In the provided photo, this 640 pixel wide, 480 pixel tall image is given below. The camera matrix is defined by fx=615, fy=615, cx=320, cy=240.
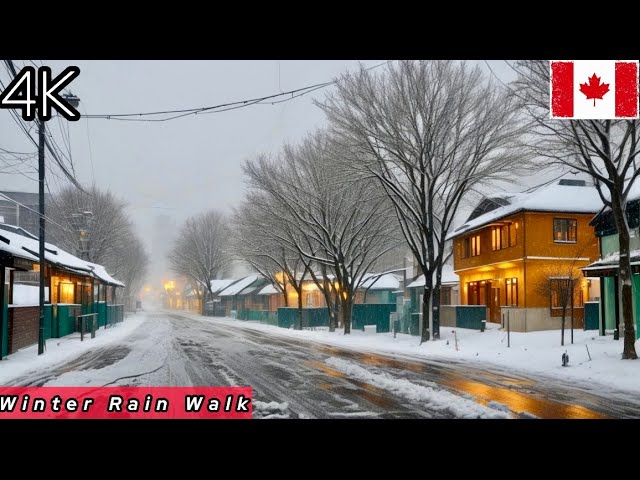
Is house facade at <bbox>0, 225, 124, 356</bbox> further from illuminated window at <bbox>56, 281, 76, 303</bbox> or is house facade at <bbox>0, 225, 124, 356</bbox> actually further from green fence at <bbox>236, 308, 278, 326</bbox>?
green fence at <bbox>236, 308, 278, 326</bbox>

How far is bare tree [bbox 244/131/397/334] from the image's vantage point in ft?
118

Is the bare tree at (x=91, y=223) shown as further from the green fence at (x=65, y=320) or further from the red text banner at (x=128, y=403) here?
the red text banner at (x=128, y=403)

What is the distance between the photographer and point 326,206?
119 ft

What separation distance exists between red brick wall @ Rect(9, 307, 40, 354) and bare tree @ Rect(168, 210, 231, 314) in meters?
61.4

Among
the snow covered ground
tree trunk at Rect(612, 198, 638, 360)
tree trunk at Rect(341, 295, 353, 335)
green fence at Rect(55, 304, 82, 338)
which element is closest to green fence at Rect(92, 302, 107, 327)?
green fence at Rect(55, 304, 82, 338)

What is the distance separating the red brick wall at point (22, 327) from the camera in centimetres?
2102

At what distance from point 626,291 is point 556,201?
1719 cm

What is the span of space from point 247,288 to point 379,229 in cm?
4341

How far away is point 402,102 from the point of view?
25594mm

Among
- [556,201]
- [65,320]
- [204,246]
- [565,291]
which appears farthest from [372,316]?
[204,246]

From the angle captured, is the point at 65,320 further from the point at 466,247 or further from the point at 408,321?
the point at 466,247

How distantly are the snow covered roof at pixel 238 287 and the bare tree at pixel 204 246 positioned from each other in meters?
2.19

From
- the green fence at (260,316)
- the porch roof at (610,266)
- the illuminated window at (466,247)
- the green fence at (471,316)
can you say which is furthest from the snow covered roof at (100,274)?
the porch roof at (610,266)

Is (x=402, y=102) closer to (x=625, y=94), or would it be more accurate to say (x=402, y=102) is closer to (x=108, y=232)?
(x=625, y=94)
